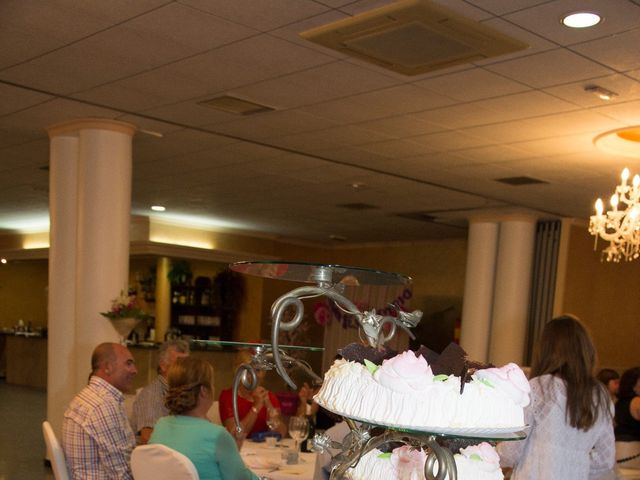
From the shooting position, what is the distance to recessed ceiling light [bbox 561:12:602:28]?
3.93 meters

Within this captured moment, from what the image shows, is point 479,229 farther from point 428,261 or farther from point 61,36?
point 61,36

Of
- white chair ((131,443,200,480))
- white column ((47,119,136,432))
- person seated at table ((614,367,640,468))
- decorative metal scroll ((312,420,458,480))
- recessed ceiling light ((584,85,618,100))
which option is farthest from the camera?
white column ((47,119,136,432))

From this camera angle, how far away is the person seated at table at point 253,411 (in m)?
5.07

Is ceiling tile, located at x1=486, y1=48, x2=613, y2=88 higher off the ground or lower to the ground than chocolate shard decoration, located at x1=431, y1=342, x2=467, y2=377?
higher

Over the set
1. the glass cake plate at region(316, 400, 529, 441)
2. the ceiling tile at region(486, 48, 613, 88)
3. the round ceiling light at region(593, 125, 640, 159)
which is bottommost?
the glass cake plate at region(316, 400, 529, 441)

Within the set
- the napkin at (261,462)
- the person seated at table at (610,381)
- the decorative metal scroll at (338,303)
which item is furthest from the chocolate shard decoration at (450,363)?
the person seated at table at (610,381)

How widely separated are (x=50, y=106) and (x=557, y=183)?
212 inches

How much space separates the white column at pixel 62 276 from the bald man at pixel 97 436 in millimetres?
3399

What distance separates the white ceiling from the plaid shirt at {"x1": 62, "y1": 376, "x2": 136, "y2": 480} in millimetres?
2113

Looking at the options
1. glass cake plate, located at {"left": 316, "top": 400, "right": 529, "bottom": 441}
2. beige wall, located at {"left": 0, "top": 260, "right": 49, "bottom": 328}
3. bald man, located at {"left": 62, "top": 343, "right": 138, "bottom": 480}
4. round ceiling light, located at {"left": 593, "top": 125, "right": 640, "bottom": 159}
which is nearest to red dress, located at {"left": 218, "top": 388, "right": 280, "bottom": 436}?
bald man, located at {"left": 62, "top": 343, "right": 138, "bottom": 480}

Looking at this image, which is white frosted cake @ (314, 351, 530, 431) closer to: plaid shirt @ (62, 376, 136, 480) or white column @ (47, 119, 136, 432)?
plaid shirt @ (62, 376, 136, 480)

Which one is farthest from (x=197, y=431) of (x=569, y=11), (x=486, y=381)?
→ (x=569, y=11)

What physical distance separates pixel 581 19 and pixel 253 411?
2964 mm

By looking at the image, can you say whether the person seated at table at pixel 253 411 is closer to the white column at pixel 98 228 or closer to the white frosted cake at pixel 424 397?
the white column at pixel 98 228
